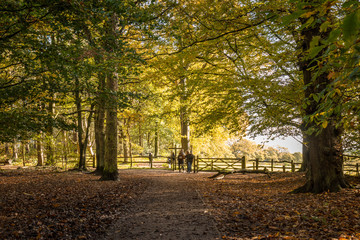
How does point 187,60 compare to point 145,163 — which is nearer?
point 187,60

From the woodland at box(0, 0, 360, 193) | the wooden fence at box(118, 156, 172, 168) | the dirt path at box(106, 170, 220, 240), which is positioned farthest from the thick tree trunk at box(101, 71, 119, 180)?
the wooden fence at box(118, 156, 172, 168)

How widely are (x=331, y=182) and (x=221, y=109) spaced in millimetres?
5301

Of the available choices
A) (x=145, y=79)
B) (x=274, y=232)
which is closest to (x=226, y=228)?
(x=274, y=232)

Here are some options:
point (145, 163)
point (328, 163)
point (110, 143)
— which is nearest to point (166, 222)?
point (328, 163)

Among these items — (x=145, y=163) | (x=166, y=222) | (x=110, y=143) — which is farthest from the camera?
(x=145, y=163)

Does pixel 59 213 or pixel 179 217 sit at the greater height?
pixel 59 213

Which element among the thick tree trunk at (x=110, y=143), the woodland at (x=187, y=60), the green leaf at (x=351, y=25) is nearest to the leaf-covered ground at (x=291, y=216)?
the woodland at (x=187, y=60)

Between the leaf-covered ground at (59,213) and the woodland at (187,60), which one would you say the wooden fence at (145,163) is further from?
the leaf-covered ground at (59,213)

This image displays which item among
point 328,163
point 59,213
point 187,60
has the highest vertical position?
point 187,60

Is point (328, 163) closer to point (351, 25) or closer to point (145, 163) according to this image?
point (351, 25)

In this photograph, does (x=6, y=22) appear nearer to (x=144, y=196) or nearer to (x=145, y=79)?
(x=144, y=196)

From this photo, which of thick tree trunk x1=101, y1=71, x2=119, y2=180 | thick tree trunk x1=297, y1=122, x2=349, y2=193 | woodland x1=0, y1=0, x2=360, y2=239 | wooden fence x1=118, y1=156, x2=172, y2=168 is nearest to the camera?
woodland x1=0, y1=0, x2=360, y2=239

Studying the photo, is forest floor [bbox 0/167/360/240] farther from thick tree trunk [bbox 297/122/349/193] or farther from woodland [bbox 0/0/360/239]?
thick tree trunk [bbox 297/122/349/193]

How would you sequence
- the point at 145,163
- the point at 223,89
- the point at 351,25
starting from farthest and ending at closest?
the point at 145,163 < the point at 223,89 < the point at 351,25
